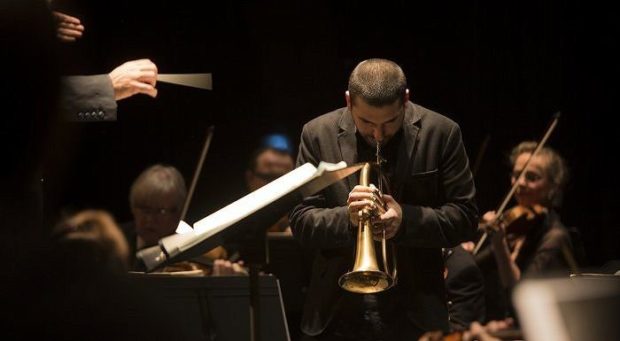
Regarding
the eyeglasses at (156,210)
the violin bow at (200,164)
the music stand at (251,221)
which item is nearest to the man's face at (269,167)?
the violin bow at (200,164)

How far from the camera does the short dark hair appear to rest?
305 cm

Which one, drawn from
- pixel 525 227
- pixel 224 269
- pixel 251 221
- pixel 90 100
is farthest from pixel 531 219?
pixel 251 221

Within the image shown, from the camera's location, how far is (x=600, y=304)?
1272 mm

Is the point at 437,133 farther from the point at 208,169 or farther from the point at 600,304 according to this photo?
the point at 208,169

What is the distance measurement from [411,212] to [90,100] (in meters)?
1.09

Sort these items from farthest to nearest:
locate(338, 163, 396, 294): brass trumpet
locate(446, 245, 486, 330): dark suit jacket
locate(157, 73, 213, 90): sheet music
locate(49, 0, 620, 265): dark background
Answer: locate(49, 0, 620, 265): dark background → locate(446, 245, 486, 330): dark suit jacket → locate(157, 73, 213, 90): sheet music → locate(338, 163, 396, 294): brass trumpet

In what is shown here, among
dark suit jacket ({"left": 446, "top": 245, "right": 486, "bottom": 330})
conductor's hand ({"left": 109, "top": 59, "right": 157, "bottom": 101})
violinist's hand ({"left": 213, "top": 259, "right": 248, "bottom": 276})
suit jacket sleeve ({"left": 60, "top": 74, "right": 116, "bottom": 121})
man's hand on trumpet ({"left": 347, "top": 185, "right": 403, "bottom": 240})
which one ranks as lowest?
dark suit jacket ({"left": 446, "top": 245, "right": 486, "bottom": 330})

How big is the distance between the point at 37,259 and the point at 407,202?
218 cm

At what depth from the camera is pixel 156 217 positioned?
4688 millimetres

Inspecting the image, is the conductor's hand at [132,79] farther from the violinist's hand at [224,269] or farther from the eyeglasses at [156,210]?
the eyeglasses at [156,210]

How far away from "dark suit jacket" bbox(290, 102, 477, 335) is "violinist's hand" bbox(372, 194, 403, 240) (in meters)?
0.02

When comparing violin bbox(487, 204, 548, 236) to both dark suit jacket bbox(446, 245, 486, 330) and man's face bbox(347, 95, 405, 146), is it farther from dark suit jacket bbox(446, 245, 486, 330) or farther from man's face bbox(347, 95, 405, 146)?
man's face bbox(347, 95, 405, 146)

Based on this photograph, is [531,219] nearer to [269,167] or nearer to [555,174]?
[555,174]

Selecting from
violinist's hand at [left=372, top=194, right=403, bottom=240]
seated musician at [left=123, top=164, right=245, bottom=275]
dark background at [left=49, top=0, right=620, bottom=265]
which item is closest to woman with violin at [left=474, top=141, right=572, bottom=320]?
dark background at [left=49, top=0, right=620, bottom=265]
